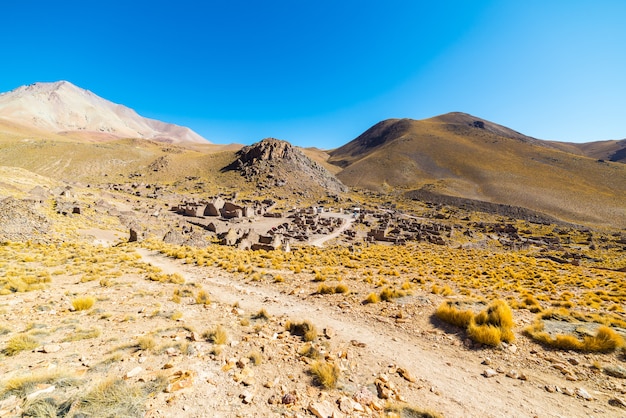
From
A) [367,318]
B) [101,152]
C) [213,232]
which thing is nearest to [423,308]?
[367,318]

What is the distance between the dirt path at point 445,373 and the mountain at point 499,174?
353ft

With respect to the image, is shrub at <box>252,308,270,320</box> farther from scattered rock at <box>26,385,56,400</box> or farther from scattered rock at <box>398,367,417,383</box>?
scattered rock at <box>26,385,56,400</box>

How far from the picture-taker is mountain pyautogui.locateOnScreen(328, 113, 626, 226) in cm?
9319

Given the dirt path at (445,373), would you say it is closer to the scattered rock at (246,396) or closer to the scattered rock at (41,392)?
the scattered rock at (246,396)

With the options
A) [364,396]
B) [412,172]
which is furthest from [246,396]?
[412,172]

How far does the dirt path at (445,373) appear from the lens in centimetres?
493

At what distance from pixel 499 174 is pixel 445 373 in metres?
140

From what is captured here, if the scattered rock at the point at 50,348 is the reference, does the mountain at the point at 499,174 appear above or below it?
above

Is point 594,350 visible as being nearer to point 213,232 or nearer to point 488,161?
point 213,232

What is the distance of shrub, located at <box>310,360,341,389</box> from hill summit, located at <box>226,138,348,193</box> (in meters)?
88.3

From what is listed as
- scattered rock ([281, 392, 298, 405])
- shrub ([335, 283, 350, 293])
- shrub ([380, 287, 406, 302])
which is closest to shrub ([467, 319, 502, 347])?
shrub ([380, 287, 406, 302])

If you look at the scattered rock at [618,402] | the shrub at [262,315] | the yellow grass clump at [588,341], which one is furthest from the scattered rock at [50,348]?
the yellow grass clump at [588,341]

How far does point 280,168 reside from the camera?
104 metres

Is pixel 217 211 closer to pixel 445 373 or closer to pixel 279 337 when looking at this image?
pixel 279 337
